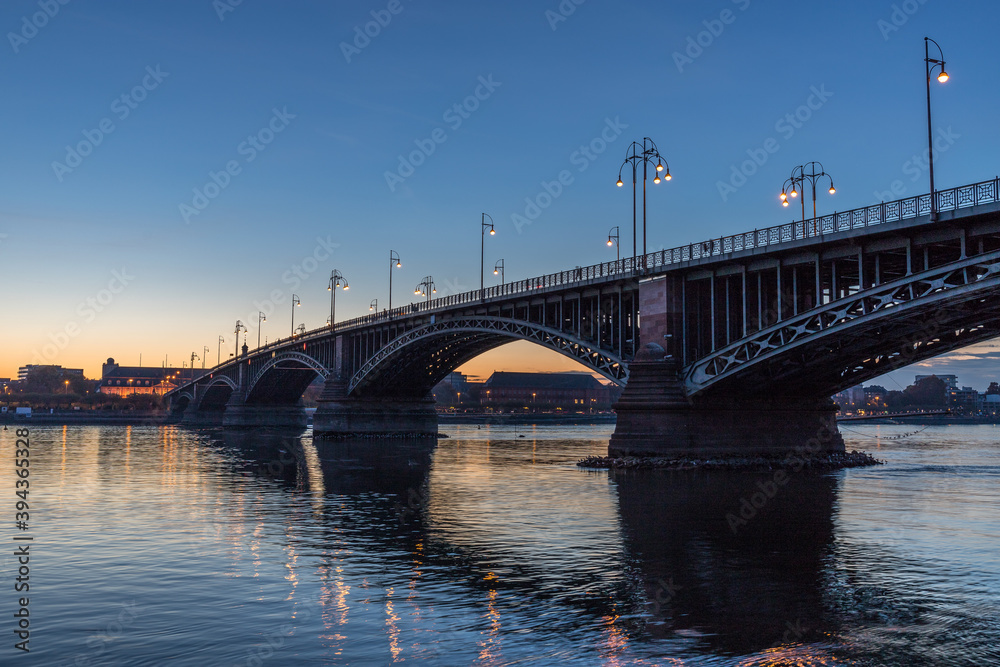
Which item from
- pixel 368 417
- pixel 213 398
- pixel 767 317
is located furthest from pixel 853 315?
pixel 213 398

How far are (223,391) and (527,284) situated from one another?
115207 millimetres

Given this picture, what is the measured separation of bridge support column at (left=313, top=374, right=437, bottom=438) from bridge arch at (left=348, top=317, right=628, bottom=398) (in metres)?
1.23

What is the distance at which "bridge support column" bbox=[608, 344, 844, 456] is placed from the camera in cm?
4672

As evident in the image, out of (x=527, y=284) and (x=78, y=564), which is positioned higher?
(x=527, y=284)

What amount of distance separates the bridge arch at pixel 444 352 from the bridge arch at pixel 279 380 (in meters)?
24.9

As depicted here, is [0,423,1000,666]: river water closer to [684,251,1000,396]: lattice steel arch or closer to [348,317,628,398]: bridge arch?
[684,251,1000,396]: lattice steel arch

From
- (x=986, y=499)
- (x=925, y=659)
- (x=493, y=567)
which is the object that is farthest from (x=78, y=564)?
(x=986, y=499)

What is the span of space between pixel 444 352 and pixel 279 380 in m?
51.8

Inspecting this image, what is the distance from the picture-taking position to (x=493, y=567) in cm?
1914

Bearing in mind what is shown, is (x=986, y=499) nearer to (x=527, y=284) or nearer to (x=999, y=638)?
(x=999, y=638)

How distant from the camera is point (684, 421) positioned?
154ft

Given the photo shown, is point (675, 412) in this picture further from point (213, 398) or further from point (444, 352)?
point (213, 398)

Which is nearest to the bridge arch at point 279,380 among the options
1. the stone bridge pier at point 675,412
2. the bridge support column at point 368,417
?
the bridge support column at point 368,417

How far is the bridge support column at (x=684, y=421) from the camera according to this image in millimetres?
46719
